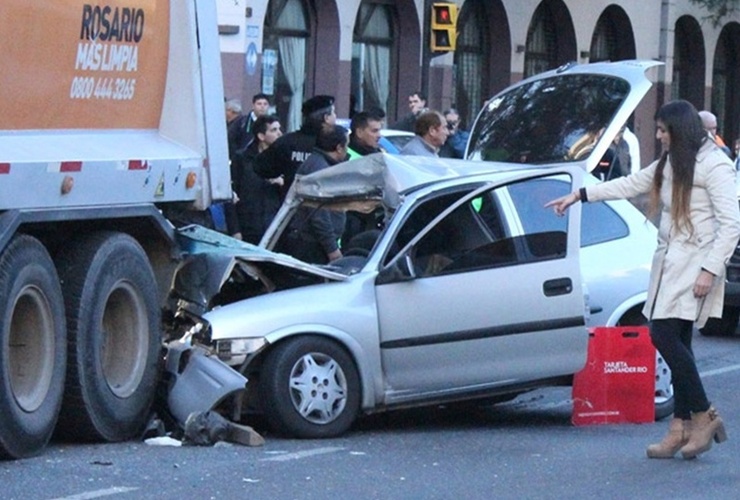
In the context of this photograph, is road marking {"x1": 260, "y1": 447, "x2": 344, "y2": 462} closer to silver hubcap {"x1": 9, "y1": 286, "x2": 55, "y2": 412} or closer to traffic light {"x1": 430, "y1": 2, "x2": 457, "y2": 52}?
silver hubcap {"x1": 9, "y1": 286, "x2": 55, "y2": 412}

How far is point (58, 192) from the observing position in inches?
357

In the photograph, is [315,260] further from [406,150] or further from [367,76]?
[367,76]

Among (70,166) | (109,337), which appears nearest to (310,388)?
(109,337)

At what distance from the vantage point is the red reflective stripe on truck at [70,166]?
910cm

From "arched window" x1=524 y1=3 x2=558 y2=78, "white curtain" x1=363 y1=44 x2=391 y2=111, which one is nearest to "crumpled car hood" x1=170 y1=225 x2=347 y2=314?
"white curtain" x1=363 y1=44 x2=391 y2=111

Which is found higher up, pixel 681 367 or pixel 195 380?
pixel 681 367

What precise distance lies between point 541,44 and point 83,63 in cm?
2450

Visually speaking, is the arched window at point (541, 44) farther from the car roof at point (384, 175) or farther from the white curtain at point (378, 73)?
the car roof at point (384, 175)

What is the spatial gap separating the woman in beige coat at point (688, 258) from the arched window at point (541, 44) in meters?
23.6

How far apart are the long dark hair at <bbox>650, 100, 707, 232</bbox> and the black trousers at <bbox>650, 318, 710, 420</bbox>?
0.51m

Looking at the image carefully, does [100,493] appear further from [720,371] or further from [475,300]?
[720,371]

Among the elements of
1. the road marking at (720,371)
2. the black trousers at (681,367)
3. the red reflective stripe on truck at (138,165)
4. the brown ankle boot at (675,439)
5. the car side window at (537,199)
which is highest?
the red reflective stripe on truck at (138,165)

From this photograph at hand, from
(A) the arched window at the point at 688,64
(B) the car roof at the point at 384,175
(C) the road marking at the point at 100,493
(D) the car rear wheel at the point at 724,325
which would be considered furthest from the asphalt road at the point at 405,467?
(A) the arched window at the point at 688,64

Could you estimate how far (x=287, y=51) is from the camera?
25.7m
